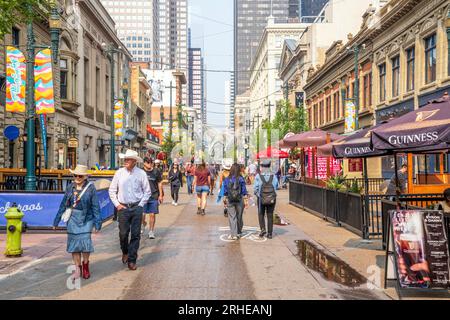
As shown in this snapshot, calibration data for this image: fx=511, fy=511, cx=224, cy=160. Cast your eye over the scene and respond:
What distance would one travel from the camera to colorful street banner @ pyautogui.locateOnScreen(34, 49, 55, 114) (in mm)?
16812

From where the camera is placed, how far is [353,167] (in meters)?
35.1

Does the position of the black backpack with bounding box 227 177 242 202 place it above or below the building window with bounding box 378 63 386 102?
below

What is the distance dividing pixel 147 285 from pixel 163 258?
7.11 ft

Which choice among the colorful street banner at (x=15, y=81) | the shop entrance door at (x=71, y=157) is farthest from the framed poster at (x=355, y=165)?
the colorful street banner at (x=15, y=81)

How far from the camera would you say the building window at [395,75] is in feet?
102

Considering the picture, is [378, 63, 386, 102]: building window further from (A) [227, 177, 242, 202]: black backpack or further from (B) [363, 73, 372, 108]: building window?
(A) [227, 177, 242, 202]: black backpack

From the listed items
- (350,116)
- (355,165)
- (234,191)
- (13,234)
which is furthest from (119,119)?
(13,234)

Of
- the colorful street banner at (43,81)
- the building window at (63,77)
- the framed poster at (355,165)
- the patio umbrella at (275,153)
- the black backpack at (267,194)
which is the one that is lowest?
the black backpack at (267,194)

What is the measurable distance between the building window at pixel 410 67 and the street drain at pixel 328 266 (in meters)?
20.4

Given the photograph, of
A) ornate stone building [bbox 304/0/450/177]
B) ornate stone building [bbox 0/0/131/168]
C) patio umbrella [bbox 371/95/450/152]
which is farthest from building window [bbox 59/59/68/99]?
patio umbrella [bbox 371/95/450/152]

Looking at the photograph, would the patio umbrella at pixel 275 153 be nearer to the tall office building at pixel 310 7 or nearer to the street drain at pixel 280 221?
the street drain at pixel 280 221

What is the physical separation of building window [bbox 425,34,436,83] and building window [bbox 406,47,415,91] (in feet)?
6.46

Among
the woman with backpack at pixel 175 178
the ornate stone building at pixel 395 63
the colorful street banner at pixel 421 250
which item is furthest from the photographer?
the ornate stone building at pixel 395 63

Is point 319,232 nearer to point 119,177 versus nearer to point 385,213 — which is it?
point 385,213
